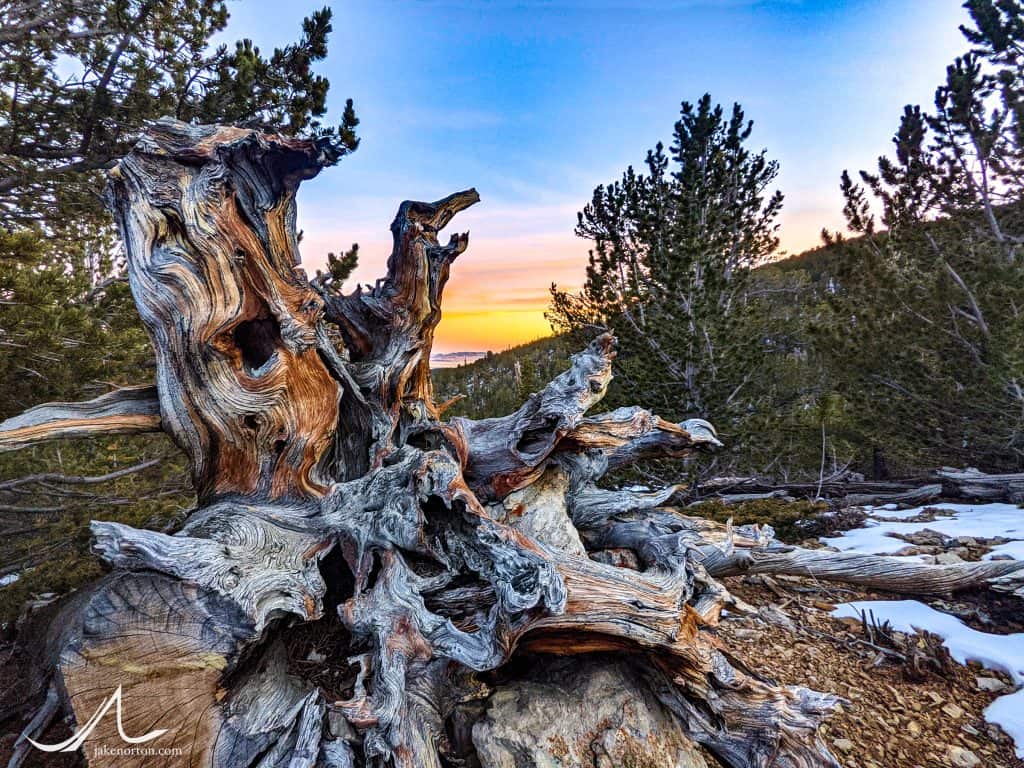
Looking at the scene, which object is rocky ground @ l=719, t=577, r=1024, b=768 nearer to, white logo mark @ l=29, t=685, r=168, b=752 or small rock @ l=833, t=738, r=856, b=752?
small rock @ l=833, t=738, r=856, b=752

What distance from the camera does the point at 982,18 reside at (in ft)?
26.2

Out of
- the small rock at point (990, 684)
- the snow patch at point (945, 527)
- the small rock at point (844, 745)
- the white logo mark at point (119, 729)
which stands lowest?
the snow patch at point (945, 527)

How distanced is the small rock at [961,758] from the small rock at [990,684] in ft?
2.14

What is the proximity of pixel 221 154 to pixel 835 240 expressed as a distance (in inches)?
449

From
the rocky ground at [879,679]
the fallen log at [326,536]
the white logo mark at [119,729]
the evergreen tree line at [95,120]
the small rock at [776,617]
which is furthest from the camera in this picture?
the evergreen tree line at [95,120]

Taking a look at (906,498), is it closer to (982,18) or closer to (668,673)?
(668,673)

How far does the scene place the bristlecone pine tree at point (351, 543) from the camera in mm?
2086

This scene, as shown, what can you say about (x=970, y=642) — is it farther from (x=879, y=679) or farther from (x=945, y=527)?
(x=945, y=527)

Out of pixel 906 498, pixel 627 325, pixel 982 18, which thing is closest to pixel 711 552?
pixel 906 498

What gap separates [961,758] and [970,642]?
1.16 m

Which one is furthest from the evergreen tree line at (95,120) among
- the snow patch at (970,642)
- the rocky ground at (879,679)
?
the snow patch at (970,642)

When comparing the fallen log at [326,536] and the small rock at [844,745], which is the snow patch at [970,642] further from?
the fallen log at [326,536]

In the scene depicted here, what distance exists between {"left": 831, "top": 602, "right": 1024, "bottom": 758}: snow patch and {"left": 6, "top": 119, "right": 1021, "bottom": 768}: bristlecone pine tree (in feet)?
0.67

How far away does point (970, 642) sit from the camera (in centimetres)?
306
